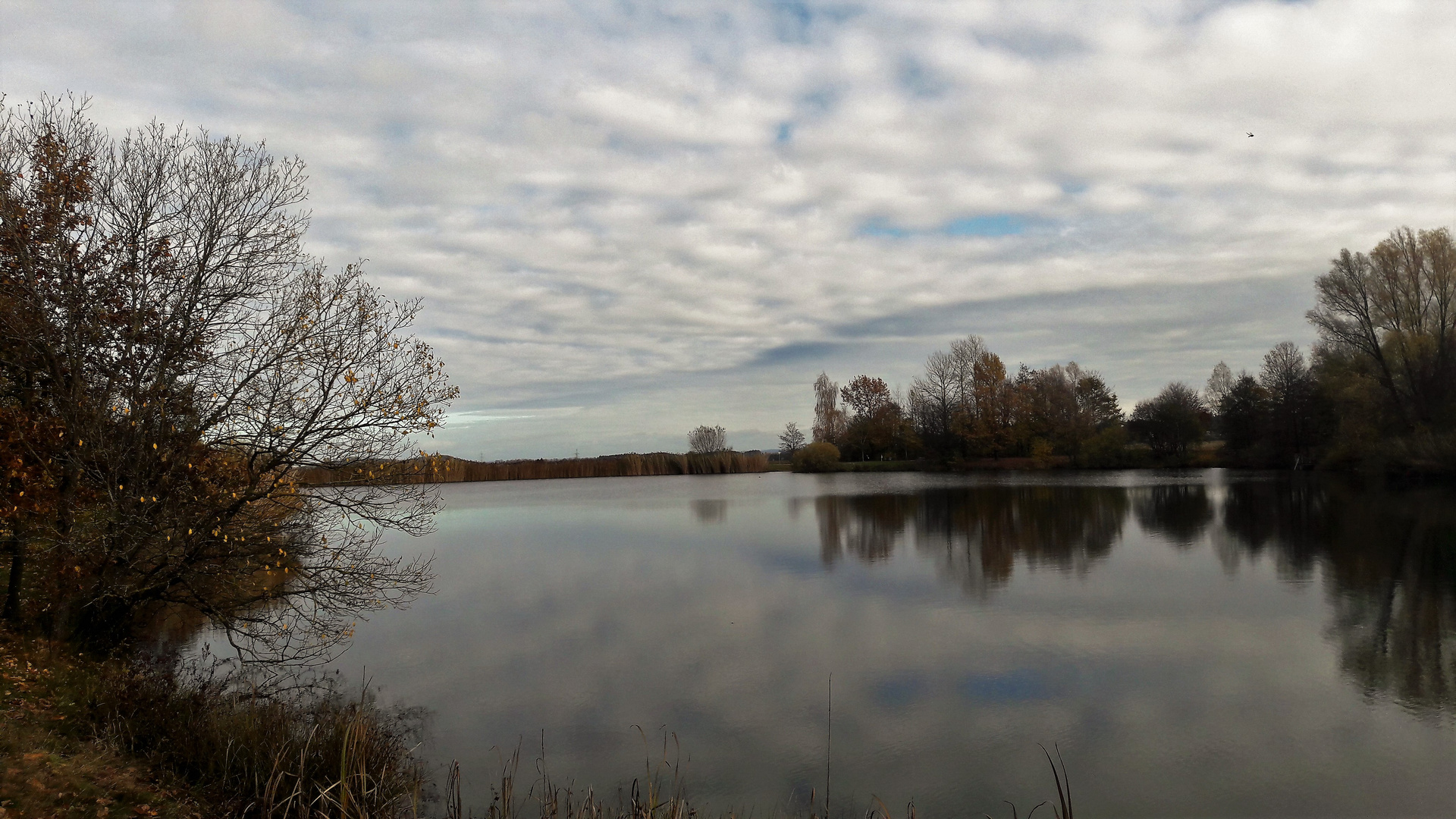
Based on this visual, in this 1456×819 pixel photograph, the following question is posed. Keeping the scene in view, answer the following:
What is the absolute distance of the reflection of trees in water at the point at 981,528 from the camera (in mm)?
15138

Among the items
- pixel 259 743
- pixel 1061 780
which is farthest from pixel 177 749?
pixel 1061 780

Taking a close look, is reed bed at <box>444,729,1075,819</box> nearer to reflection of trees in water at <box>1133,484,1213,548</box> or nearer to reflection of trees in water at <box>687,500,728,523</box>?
reflection of trees in water at <box>1133,484,1213,548</box>

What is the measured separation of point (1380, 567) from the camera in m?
13.0

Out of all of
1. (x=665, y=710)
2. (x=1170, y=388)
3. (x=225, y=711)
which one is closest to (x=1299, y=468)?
(x=1170, y=388)

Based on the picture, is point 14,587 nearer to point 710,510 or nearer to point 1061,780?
point 1061,780

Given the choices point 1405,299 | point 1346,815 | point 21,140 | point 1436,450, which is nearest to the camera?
point 1346,815

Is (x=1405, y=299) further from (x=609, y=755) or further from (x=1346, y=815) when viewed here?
(x=609, y=755)

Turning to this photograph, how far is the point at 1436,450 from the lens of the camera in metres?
28.4

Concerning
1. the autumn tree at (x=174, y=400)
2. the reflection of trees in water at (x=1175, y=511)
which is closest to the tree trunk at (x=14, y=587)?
the autumn tree at (x=174, y=400)

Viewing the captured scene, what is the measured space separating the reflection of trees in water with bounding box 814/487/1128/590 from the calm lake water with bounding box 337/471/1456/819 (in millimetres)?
174

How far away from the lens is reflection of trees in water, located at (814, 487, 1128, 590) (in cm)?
1514

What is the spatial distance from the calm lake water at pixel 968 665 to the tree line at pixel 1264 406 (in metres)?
16.6

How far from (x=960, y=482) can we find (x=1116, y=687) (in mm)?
33595

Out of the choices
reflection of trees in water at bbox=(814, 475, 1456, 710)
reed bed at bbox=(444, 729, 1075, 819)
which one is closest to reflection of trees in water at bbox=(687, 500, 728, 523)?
reflection of trees in water at bbox=(814, 475, 1456, 710)
